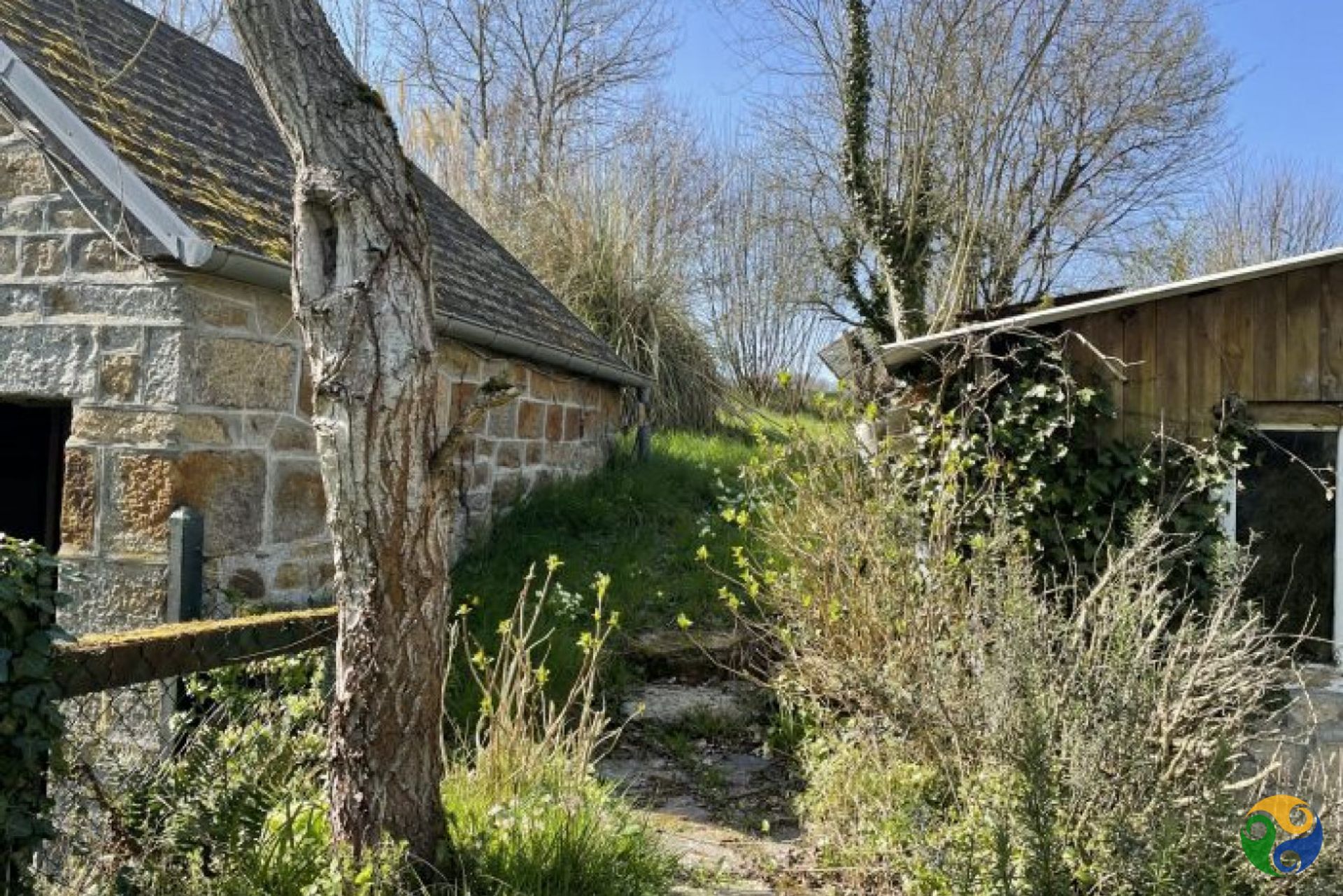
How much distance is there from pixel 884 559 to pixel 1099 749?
1.67 metres

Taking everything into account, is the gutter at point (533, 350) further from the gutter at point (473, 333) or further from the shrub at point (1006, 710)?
the shrub at point (1006, 710)

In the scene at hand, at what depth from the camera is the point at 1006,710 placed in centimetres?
331

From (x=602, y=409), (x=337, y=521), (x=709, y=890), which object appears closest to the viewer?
(x=337, y=521)

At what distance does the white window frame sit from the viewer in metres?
5.01

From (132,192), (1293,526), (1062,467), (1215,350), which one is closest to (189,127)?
(132,192)

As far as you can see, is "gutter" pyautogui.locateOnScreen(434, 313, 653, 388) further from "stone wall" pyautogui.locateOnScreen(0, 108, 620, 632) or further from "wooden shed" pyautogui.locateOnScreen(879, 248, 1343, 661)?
"wooden shed" pyautogui.locateOnScreen(879, 248, 1343, 661)

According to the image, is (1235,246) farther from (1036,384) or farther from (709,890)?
(709,890)

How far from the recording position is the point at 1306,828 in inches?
126

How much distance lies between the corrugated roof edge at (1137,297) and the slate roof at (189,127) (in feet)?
9.44

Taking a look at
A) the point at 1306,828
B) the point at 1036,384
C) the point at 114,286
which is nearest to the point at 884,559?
the point at 1036,384

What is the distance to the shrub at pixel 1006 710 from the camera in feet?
10.4

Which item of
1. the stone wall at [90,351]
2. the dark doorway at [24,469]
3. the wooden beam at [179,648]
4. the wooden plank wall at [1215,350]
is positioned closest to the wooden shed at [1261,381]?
the wooden plank wall at [1215,350]

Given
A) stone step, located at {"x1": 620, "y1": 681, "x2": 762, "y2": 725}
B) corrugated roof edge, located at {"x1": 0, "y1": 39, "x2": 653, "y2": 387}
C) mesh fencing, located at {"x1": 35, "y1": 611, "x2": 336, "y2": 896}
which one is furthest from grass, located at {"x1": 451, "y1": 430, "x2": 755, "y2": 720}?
corrugated roof edge, located at {"x1": 0, "y1": 39, "x2": 653, "y2": 387}

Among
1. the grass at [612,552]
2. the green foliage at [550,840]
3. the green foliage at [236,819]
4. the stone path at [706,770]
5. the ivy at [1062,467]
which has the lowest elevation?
the stone path at [706,770]
